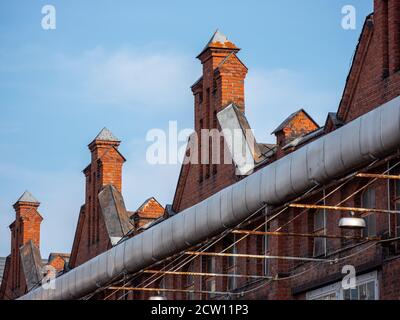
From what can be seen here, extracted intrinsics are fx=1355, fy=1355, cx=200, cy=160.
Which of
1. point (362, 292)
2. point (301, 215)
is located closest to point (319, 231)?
point (301, 215)

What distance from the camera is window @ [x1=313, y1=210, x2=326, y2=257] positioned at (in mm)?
31969

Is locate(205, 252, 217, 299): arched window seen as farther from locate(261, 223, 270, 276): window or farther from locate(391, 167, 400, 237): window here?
locate(391, 167, 400, 237): window

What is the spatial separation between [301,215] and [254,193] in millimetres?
1596

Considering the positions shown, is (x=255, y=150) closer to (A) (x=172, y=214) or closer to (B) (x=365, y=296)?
(A) (x=172, y=214)

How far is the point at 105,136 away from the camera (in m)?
49.5

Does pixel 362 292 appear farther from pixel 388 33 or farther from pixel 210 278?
pixel 210 278

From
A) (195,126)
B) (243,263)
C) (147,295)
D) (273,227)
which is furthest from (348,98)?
(147,295)

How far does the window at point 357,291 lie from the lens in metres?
29.0

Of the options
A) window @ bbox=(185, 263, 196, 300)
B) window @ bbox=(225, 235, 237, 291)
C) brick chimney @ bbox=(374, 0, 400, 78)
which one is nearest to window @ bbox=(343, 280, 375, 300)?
brick chimney @ bbox=(374, 0, 400, 78)

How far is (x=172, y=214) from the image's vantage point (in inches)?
1593

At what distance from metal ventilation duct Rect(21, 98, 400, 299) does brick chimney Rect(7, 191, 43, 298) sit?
14269 millimetres

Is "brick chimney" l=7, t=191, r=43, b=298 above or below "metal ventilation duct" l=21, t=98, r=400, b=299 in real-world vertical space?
above

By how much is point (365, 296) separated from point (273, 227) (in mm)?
4803

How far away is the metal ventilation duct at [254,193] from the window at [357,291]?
228 centimetres
